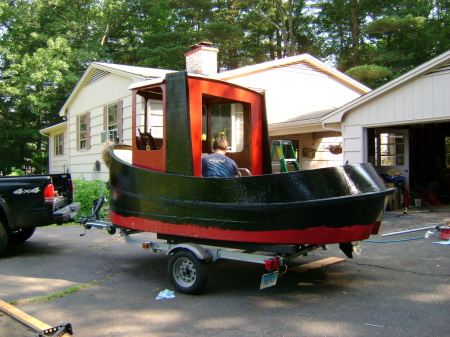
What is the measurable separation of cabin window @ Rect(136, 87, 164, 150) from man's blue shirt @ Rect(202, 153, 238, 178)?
3.20 ft

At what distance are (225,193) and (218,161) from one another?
716 mm

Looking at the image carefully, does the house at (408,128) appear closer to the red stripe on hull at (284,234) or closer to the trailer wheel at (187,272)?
the red stripe on hull at (284,234)

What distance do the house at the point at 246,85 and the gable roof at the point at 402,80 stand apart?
85 cm

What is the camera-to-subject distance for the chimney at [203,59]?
11.7m

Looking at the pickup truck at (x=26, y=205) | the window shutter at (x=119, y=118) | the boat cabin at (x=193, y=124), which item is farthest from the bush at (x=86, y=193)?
the boat cabin at (x=193, y=124)

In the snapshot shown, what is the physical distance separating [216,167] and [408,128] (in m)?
9.26

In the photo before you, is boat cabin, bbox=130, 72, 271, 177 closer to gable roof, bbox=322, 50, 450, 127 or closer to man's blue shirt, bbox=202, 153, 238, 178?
man's blue shirt, bbox=202, 153, 238, 178

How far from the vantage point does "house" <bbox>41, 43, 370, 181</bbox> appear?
12211 mm

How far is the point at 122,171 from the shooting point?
17.7ft

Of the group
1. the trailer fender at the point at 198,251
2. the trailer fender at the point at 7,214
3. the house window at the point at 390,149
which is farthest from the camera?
the house window at the point at 390,149

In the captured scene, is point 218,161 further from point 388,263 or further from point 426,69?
point 426,69

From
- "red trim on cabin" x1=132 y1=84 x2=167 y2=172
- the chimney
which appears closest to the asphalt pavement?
"red trim on cabin" x1=132 y1=84 x2=167 y2=172

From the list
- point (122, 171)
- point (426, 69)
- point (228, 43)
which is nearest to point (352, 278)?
point (122, 171)

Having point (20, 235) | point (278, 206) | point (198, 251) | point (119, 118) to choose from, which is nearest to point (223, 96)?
point (278, 206)
